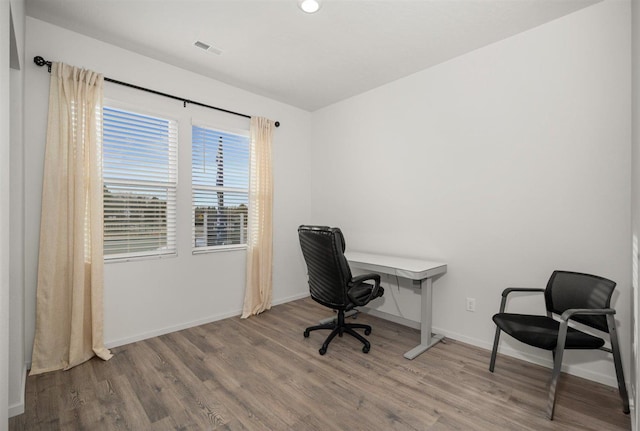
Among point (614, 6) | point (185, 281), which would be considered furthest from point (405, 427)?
point (614, 6)

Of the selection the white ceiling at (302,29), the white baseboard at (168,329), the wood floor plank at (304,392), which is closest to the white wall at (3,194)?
the wood floor plank at (304,392)

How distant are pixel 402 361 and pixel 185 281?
2.33 meters

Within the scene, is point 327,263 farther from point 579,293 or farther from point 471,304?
point 579,293

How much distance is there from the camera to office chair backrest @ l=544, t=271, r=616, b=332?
6.45 ft

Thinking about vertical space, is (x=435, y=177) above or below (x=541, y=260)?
above

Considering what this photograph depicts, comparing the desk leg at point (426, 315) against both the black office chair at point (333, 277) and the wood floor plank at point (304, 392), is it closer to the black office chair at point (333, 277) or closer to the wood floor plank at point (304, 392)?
the wood floor plank at point (304, 392)

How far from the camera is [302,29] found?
2473 millimetres

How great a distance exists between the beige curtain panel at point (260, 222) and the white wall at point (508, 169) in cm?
A: 123

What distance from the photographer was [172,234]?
316cm

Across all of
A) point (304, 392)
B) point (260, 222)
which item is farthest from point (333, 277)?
point (260, 222)

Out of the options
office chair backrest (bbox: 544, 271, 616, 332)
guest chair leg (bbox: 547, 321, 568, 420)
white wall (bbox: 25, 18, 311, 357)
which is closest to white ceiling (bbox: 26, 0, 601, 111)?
white wall (bbox: 25, 18, 311, 357)

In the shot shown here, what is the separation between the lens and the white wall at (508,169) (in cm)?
215

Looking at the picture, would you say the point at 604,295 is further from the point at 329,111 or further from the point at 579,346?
the point at 329,111

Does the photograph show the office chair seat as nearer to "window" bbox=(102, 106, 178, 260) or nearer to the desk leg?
the desk leg
